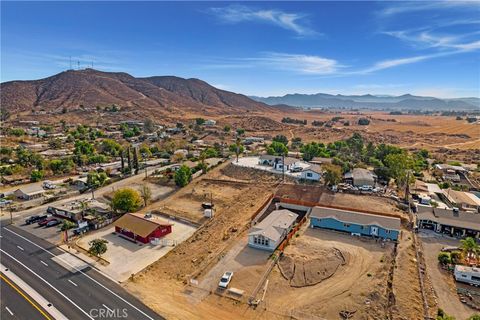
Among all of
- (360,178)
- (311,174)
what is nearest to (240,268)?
(311,174)

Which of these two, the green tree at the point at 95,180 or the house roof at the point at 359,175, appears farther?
the green tree at the point at 95,180

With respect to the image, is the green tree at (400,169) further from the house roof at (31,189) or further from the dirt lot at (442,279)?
the house roof at (31,189)

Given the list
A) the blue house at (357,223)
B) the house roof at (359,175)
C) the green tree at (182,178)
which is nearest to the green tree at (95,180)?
the green tree at (182,178)

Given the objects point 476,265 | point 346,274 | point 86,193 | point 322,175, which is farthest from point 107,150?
point 476,265

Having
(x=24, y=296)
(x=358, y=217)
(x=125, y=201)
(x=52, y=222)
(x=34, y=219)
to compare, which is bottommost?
(x=24, y=296)

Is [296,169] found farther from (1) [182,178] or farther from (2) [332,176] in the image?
(1) [182,178]

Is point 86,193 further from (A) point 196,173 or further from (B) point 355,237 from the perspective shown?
(B) point 355,237
